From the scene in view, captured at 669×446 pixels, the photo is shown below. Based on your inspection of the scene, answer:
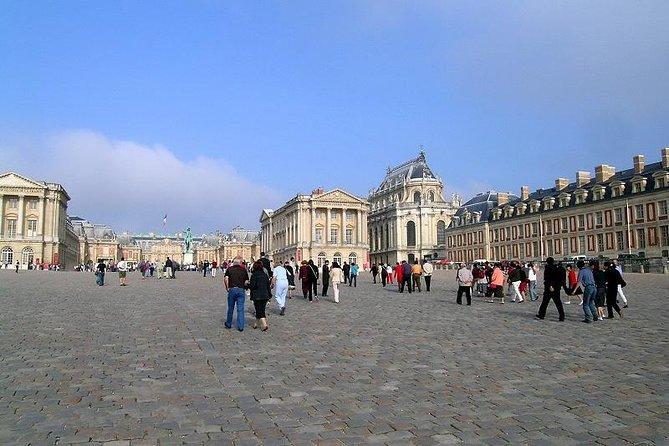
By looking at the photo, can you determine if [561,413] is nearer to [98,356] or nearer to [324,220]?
[98,356]

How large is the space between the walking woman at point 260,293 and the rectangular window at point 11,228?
89726 mm

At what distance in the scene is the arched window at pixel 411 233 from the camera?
4400 inches

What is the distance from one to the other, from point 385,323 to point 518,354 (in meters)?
4.92

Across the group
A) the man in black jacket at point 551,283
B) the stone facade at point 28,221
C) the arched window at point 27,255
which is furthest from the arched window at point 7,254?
the man in black jacket at point 551,283

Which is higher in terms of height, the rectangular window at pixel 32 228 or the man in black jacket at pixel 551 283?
the rectangular window at pixel 32 228

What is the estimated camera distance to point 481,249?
293ft

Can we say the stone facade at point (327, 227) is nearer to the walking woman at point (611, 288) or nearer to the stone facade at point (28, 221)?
the stone facade at point (28, 221)

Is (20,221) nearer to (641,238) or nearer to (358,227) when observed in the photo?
(358,227)

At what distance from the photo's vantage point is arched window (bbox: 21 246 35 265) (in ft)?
287

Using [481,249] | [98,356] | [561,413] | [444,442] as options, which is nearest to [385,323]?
[98,356]

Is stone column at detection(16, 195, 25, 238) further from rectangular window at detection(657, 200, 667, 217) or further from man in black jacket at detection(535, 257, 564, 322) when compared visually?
man in black jacket at detection(535, 257, 564, 322)

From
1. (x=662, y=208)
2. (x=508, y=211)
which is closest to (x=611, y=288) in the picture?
(x=662, y=208)

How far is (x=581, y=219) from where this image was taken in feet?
223

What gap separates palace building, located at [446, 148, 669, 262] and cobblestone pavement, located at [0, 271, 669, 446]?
5054cm
